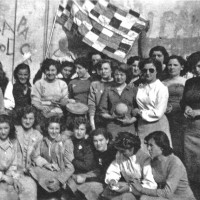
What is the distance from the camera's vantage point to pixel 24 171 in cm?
576

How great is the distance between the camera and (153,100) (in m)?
5.92

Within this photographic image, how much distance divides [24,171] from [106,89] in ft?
4.61

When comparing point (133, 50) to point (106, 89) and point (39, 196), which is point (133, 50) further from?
point (39, 196)

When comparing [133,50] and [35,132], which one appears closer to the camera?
[35,132]

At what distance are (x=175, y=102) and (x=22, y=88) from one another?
1983 millimetres

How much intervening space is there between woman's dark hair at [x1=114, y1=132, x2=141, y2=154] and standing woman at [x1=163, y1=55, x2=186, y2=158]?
0.88 meters

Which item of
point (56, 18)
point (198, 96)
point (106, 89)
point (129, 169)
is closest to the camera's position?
point (129, 169)

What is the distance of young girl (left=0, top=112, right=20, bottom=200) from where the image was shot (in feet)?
17.9

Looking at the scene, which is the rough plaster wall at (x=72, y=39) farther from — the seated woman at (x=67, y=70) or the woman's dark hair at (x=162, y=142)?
the woman's dark hair at (x=162, y=142)

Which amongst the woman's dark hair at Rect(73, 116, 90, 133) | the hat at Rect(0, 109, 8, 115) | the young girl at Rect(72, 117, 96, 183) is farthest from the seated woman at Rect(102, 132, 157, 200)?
the hat at Rect(0, 109, 8, 115)

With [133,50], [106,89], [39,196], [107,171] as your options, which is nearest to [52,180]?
[39,196]

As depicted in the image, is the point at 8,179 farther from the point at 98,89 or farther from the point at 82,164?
the point at 98,89

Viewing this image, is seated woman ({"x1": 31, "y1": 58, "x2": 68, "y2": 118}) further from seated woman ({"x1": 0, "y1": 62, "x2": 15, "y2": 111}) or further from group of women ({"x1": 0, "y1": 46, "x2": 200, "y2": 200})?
seated woman ({"x1": 0, "y1": 62, "x2": 15, "y2": 111})

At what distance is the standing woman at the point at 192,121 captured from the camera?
19.1ft
